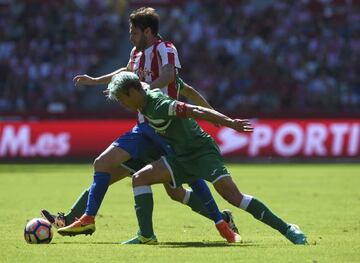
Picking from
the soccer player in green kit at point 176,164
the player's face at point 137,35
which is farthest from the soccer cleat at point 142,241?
the player's face at point 137,35

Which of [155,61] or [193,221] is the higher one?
[155,61]

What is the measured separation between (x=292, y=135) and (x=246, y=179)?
572cm

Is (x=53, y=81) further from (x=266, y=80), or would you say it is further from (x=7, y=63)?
(x=266, y=80)

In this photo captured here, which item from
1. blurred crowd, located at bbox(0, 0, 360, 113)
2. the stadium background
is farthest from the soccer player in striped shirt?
blurred crowd, located at bbox(0, 0, 360, 113)

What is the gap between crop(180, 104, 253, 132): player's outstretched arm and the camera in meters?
8.67

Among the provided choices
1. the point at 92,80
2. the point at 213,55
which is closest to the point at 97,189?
the point at 92,80

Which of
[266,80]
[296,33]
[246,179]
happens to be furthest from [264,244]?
[296,33]

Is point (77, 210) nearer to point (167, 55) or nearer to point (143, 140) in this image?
point (143, 140)

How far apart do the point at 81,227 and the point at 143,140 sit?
1197mm

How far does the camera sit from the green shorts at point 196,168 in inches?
368

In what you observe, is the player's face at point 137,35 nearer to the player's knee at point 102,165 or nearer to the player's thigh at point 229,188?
the player's knee at point 102,165

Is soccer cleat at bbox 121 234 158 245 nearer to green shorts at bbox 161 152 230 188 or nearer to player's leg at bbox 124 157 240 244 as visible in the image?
player's leg at bbox 124 157 240 244

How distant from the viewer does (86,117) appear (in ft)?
87.7

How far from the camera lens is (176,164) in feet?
31.1
